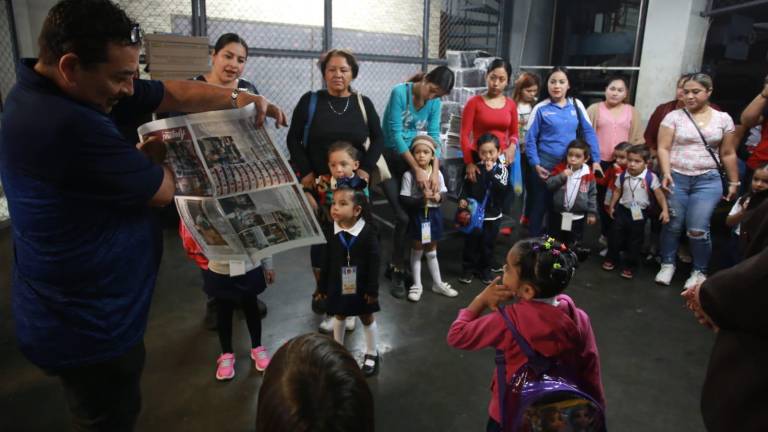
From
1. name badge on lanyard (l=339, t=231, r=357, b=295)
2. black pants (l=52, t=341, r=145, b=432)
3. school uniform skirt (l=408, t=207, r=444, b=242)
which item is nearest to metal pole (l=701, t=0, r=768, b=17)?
school uniform skirt (l=408, t=207, r=444, b=242)

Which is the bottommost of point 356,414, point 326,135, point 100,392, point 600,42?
point 100,392

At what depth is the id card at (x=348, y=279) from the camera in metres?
2.17

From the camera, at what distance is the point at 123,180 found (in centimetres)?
101

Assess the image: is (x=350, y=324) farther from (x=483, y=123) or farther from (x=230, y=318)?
(x=483, y=123)

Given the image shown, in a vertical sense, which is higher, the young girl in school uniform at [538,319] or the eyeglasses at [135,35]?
the eyeglasses at [135,35]

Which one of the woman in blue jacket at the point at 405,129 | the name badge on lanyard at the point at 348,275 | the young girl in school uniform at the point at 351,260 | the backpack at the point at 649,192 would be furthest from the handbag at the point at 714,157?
the name badge on lanyard at the point at 348,275

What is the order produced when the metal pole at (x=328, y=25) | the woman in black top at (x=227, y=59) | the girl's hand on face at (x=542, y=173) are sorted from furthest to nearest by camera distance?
the metal pole at (x=328, y=25) → the girl's hand on face at (x=542, y=173) → the woman in black top at (x=227, y=59)

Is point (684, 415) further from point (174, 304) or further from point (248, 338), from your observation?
point (174, 304)

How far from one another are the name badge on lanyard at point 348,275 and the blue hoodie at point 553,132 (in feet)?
6.57

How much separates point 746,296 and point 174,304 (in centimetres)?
291

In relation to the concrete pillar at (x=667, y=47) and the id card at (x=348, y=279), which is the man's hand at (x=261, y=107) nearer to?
the id card at (x=348, y=279)

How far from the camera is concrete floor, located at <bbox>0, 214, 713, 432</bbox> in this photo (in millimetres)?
2025

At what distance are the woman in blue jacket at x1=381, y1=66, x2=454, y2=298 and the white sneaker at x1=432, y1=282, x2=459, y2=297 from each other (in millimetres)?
223

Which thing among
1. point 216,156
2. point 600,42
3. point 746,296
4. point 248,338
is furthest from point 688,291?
point 600,42
